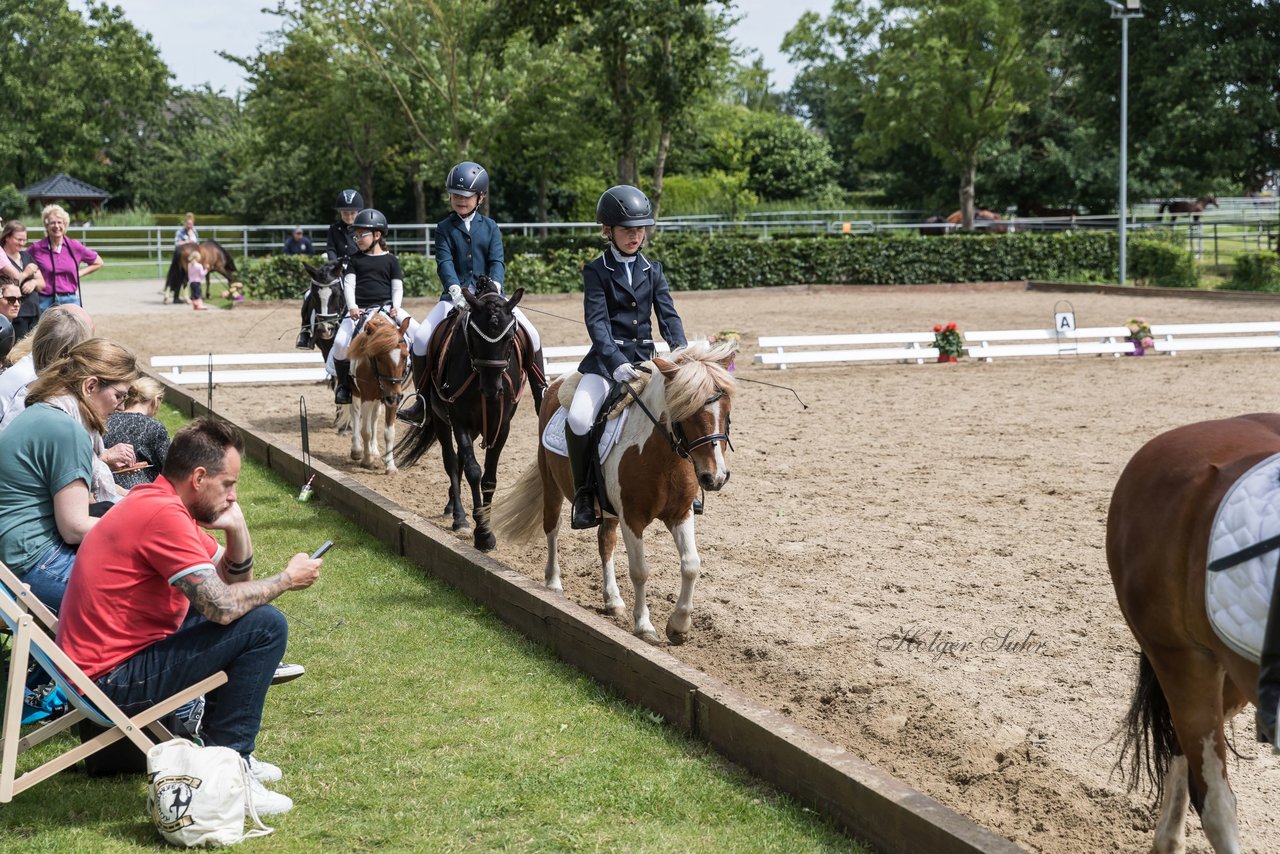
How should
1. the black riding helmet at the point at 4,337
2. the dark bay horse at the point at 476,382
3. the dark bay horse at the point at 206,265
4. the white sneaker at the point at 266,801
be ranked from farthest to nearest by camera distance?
1. the dark bay horse at the point at 206,265
2. the dark bay horse at the point at 476,382
3. the black riding helmet at the point at 4,337
4. the white sneaker at the point at 266,801

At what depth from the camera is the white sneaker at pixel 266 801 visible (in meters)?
4.29

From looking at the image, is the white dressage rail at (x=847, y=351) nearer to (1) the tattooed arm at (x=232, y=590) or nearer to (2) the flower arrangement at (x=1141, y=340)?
(2) the flower arrangement at (x=1141, y=340)

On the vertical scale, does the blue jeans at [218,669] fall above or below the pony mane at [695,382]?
below

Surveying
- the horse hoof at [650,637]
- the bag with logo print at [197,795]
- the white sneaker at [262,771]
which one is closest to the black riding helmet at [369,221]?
the horse hoof at [650,637]

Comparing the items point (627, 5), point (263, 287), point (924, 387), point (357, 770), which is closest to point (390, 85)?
point (627, 5)

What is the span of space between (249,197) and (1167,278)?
103 ft

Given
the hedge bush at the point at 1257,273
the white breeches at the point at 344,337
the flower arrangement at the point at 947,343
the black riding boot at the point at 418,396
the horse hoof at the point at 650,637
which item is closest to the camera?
the horse hoof at the point at 650,637

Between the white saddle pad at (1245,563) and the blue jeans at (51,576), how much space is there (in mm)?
3939

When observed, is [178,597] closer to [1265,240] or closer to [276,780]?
[276,780]

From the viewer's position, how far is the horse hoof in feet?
20.7

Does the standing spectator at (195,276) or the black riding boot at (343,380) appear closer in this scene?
the black riding boot at (343,380)

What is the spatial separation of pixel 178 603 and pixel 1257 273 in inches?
1169

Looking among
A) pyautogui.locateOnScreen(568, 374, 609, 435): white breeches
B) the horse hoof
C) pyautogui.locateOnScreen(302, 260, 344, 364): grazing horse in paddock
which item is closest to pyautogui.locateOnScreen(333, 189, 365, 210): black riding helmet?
pyautogui.locateOnScreen(302, 260, 344, 364): grazing horse in paddock

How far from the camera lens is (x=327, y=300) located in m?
13.4
